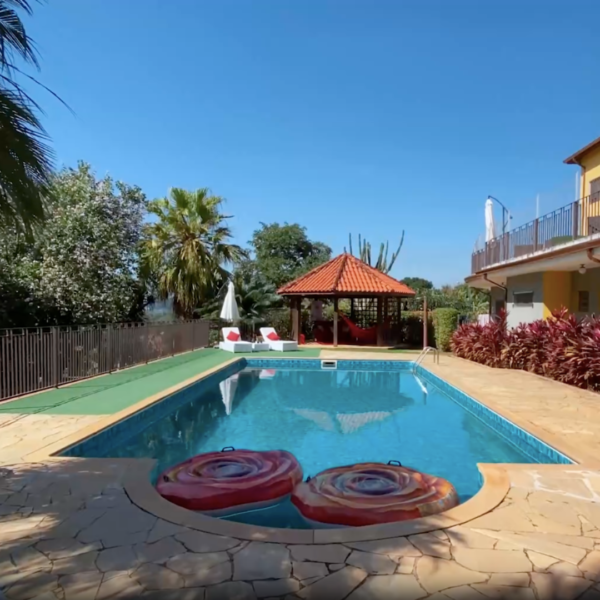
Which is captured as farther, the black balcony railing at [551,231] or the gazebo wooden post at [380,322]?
the gazebo wooden post at [380,322]

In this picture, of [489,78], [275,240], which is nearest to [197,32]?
[489,78]

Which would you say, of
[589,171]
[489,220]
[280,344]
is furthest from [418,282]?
[589,171]

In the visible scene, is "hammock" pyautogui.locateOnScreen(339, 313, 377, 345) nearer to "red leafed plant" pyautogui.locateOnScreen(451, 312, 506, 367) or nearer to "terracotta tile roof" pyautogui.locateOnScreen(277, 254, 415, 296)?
"terracotta tile roof" pyautogui.locateOnScreen(277, 254, 415, 296)

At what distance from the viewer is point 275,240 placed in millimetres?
45312

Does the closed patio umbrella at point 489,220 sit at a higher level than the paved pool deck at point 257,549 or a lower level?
higher

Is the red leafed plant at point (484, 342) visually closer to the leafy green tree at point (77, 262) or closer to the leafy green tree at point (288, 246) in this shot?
the leafy green tree at point (77, 262)

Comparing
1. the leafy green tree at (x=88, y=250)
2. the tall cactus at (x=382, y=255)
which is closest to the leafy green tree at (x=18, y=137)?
the leafy green tree at (x=88, y=250)

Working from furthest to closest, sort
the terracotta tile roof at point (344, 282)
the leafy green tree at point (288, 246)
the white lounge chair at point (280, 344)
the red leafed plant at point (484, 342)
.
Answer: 1. the leafy green tree at point (288, 246)
2. the terracotta tile roof at point (344, 282)
3. the white lounge chair at point (280, 344)
4. the red leafed plant at point (484, 342)

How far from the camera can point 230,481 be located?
5234mm

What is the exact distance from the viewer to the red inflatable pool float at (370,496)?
4445 mm

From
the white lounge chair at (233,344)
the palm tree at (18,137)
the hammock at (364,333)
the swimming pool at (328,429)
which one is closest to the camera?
the palm tree at (18,137)

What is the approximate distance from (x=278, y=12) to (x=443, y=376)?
9.75m

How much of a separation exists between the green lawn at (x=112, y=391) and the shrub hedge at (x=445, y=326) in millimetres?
9741

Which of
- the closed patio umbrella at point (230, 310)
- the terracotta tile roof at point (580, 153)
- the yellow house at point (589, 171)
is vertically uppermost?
the terracotta tile roof at point (580, 153)
